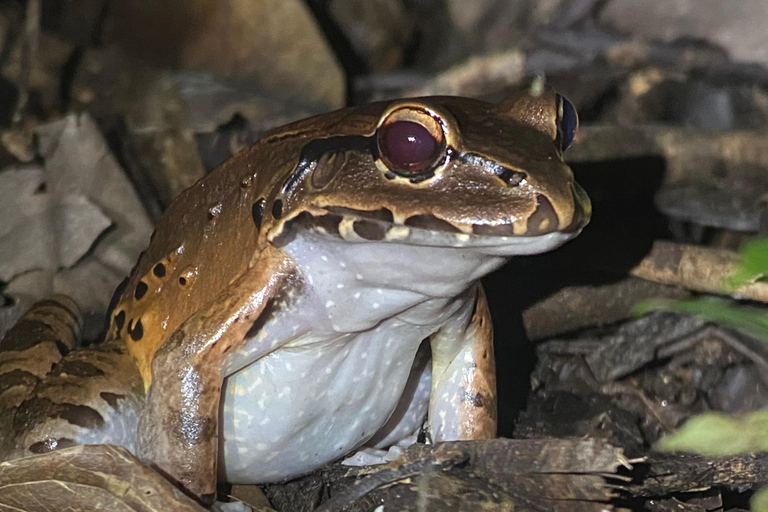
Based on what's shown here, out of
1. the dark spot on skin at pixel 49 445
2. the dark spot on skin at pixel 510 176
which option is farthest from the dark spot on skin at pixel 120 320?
the dark spot on skin at pixel 510 176

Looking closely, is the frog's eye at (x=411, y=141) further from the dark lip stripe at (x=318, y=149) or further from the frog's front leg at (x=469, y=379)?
the frog's front leg at (x=469, y=379)

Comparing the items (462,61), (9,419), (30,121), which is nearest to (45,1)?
(30,121)

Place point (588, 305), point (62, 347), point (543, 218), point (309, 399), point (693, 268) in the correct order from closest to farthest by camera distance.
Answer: point (543, 218)
point (309, 399)
point (62, 347)
point (693, 268)
point (588, 305)

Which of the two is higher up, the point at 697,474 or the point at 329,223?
the point at 329,223

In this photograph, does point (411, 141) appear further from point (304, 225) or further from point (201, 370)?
point (201, 370)

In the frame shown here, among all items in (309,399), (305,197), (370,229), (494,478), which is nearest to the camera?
(370,229)

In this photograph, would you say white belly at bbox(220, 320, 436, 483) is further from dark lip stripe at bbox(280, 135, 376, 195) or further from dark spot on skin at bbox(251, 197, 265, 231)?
dark lip stripe at bbox(280, 135, 376, 195)

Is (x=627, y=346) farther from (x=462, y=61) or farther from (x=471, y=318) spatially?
(x=462, y=61)

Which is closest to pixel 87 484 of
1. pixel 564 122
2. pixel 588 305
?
pixel 564 122
